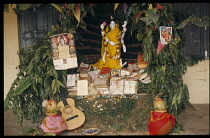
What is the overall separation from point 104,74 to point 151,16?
180 centimetres

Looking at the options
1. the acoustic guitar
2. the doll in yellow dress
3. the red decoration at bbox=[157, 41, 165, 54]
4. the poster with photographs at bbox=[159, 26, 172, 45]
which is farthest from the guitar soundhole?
the poster with photographs at bbox=[159, 26, 172, 45]

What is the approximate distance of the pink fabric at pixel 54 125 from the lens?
5.38 metres

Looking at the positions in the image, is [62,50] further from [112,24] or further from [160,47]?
[160,47]

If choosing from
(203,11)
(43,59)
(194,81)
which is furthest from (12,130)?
(203,11)

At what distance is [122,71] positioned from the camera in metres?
6.86

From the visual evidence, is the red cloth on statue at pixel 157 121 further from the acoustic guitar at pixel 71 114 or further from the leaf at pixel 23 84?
the leaf at pixel 23 84

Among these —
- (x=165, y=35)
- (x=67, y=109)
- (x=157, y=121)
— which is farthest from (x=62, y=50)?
(x=157, y=121)

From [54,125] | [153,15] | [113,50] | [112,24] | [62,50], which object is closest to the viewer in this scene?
[54,125]

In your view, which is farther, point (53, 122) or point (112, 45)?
point (112, 45)

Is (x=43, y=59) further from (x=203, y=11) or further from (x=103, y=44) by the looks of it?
(x=203, y=11)

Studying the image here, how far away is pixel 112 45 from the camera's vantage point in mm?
7273

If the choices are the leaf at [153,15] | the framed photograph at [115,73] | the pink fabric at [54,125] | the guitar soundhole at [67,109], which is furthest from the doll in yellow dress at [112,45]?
the pink fabric at [54,125]

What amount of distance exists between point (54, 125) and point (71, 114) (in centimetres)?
51

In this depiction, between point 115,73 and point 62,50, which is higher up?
point 62,50
